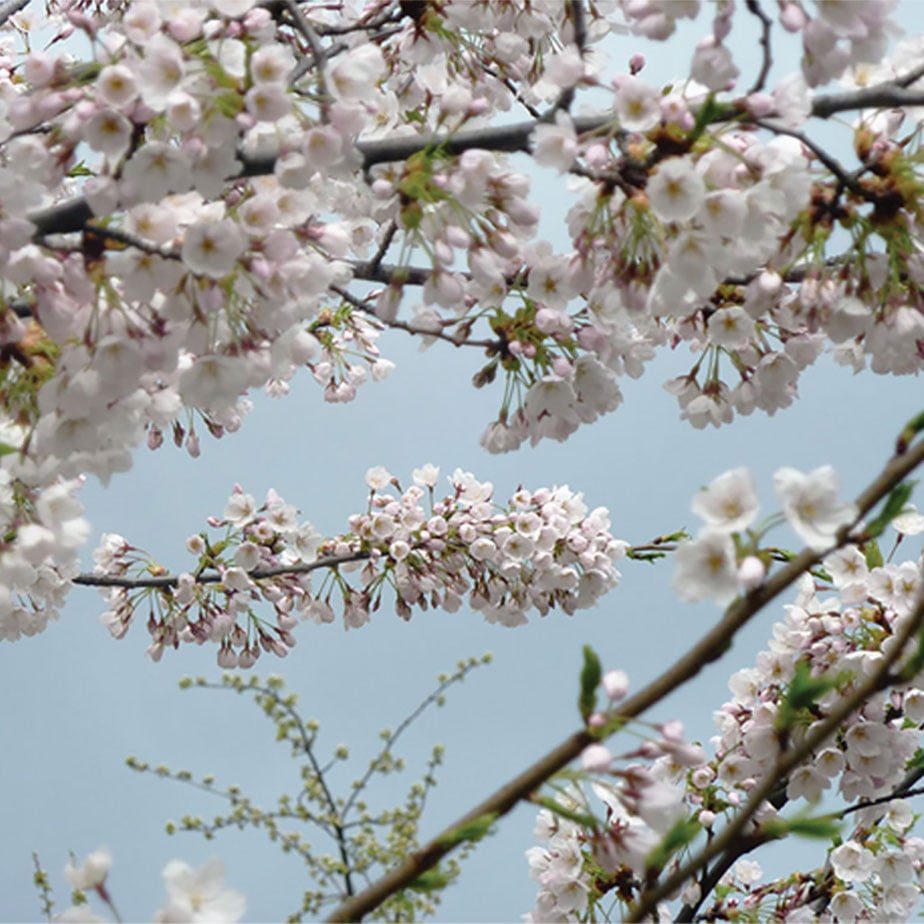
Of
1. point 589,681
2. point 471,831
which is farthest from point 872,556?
point 471,831

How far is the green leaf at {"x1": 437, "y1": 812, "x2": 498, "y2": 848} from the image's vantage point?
4.19 ft

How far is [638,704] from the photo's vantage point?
1.28 m

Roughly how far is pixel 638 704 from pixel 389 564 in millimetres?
4640

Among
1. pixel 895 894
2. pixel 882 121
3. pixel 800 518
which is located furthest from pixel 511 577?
pixel 800 518

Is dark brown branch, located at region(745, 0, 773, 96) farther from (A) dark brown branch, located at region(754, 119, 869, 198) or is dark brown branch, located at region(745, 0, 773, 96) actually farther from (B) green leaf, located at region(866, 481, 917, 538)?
(B) green leaf, located at region(866, 481, 917, 538)

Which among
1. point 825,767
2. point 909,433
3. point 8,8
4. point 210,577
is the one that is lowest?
point 909,433

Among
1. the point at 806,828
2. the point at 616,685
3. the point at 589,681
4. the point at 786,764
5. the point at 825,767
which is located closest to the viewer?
the point at 786,764

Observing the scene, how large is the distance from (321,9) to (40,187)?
282 cm

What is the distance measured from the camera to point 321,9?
493cm

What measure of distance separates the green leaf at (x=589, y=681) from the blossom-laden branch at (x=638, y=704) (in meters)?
0.03

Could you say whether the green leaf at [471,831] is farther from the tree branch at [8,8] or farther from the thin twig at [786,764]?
the tree branch at [8,8]

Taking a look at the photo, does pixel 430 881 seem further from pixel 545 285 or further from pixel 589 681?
pixel 545 285

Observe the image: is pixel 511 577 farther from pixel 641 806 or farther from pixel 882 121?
pixel 641 806

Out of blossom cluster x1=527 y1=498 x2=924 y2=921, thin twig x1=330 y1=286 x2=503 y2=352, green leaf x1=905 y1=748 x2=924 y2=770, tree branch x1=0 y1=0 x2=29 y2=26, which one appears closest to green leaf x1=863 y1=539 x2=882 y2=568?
blossom cluster x1=527 y1=498 x2=924 y2=921
